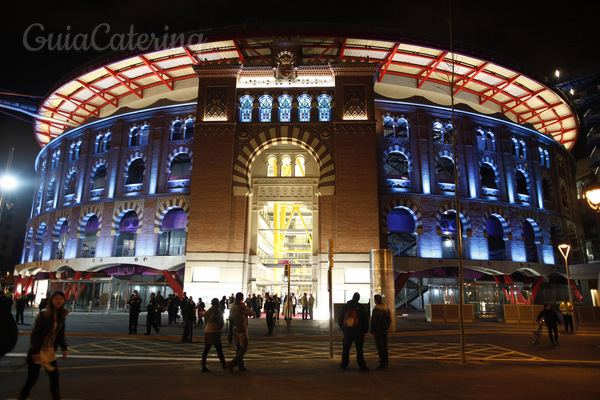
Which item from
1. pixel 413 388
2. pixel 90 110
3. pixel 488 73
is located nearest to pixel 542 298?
pixel 488 73

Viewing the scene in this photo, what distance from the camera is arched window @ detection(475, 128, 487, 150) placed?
35.3 meters

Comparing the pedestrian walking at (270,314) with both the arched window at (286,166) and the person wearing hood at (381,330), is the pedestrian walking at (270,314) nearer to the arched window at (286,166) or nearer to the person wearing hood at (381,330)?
the person wearing hood at (381,330)

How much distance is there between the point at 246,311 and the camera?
977 cm

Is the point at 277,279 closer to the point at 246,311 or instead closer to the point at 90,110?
the point at 90,110

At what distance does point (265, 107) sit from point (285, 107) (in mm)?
1420

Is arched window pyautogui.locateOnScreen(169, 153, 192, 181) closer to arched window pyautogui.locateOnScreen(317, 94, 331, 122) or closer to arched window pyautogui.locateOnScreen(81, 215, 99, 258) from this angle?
arched window pyautogui.locateOnScreen(81, 215, 99, 258)

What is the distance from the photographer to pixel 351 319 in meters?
9.67

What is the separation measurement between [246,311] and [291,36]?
26.5 m

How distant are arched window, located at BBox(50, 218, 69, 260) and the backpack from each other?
113 ft

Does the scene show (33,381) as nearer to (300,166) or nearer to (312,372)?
(312,372)

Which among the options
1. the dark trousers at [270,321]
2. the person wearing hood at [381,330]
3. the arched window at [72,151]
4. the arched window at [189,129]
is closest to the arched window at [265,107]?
the arched window at [189,129]

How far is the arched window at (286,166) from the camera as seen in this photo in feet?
107

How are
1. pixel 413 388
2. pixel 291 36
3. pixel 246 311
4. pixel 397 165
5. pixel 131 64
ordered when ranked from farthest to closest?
pixel 397 165 < pixel 131 64 < pixel 291 36 < pixel 246 311 < pixel 413 388

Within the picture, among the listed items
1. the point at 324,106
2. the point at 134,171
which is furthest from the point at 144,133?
the point at 324,106
